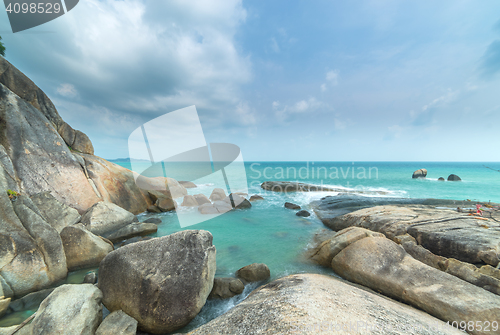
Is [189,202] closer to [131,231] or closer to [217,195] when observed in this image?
[217,195]

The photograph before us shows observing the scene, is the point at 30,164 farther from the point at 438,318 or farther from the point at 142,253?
the point at 438,318

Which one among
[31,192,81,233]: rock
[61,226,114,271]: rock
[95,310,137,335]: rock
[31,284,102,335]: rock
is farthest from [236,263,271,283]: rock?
[31,192,81,233]: rock

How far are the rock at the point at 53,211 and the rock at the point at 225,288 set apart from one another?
714 cm

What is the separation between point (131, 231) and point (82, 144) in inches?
344

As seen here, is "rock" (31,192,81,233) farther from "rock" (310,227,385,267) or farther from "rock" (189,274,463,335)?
"rock" (310,227,385,267)

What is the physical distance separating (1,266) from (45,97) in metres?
11.5

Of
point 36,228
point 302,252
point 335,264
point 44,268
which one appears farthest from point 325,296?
point 36,228

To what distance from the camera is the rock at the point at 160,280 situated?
444 centimetres

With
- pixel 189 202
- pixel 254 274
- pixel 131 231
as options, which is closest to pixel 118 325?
pixel 254 274

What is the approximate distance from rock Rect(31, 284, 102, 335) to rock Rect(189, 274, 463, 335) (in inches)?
103

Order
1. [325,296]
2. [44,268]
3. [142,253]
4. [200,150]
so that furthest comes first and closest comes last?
[200,150]
[44,268]
[142,253]
[325,296]

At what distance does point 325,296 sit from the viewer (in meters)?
3.74

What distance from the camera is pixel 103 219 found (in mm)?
9664

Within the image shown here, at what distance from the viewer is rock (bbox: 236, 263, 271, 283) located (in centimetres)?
671
